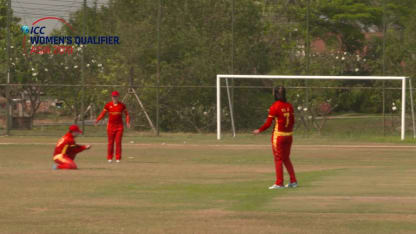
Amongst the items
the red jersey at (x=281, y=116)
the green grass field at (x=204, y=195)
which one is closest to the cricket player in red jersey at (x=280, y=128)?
the red jersey at (x=281, y=116)

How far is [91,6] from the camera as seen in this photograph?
42312mm

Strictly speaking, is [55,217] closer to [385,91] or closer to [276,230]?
[276,230]

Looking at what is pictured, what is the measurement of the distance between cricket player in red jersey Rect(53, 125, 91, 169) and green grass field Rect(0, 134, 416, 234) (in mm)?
403

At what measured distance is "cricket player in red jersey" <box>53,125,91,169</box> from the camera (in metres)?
19.4

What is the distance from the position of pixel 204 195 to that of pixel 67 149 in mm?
6342

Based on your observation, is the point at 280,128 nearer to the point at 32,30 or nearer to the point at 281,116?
the point at 281,116

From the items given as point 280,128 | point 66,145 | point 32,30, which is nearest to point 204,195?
point 280,128

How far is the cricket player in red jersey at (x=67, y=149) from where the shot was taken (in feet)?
63.6

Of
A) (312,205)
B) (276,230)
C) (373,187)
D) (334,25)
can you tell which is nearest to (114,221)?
(276,230)

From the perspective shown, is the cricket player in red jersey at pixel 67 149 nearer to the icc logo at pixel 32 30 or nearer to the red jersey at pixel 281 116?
the red jersey at pixel 281 116

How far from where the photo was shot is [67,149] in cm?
1950

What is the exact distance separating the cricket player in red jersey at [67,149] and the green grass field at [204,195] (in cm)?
40

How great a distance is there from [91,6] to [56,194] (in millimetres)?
29159

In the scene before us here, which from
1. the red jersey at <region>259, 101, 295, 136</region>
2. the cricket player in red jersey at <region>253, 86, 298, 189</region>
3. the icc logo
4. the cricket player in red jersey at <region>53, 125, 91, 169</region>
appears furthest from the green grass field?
the icc logo
